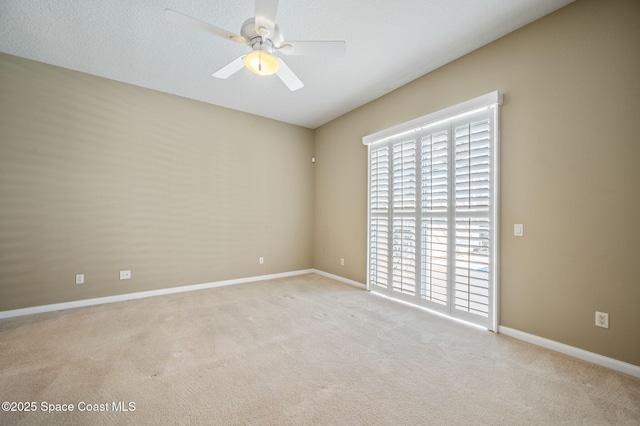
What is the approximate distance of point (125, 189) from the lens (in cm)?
367

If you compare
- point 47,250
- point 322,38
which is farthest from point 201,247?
point 322,38

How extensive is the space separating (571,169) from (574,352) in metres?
1.52

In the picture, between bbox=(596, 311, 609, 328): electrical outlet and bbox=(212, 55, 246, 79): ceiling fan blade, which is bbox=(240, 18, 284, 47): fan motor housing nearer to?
bbox=(212, 55, 246, 79): ceiling fan blade

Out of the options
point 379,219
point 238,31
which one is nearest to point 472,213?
point 379,219

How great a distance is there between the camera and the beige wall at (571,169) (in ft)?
6.55

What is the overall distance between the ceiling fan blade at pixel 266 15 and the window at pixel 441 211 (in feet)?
6.96

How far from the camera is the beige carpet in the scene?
158cm

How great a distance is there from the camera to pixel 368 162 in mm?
4250

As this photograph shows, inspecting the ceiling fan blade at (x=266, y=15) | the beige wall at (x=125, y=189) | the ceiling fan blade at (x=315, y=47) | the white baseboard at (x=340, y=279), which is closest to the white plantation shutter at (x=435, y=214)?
the white baseboard at (x=340, y=279)

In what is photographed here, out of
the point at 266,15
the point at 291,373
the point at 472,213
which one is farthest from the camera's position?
the point at 472,213

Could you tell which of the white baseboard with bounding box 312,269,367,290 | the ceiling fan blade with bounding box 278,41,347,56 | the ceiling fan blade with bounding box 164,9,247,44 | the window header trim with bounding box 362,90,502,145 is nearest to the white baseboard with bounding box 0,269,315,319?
the white baseboard with bounding box 312,269,367,290

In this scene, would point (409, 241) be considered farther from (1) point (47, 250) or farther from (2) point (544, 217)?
(1) point (47, 250)

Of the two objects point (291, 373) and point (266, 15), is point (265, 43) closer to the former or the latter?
point (266, 15)

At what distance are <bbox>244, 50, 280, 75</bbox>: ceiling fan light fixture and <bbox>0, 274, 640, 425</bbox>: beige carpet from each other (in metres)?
2.43
